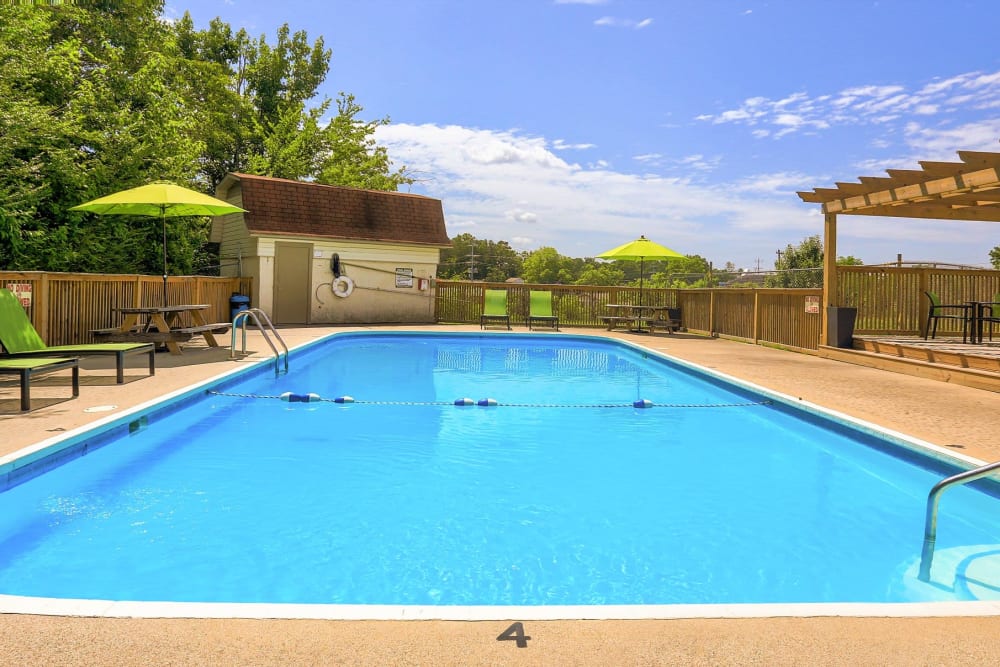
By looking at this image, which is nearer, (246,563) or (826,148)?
(246,563)

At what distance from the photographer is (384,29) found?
14.9m

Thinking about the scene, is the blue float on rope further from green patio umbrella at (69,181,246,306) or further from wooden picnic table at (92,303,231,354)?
green patio umbrella at (69,181,246,306)

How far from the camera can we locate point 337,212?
18047 millimetres

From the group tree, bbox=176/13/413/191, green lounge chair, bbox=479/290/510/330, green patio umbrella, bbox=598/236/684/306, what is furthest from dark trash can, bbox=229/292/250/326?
tree, bbox=176/13/413/191

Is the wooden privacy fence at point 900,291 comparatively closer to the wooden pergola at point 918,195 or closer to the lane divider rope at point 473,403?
the wooden pergola at point 918,195

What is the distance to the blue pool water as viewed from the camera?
322cm

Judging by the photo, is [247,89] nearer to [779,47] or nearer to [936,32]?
[779,47]

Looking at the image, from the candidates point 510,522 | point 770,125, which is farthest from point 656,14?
point 510,522

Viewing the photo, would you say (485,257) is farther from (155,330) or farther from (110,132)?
(155,330)

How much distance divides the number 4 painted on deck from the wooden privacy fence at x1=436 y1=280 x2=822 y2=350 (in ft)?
36.6

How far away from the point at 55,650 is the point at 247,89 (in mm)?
30742

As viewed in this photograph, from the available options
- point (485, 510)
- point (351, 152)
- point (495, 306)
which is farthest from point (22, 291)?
point (351, 152)

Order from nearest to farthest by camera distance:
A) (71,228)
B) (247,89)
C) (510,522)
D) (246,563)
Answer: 1. (246,563)
2. (510,522)
3. (71,228)
4. (247,89)

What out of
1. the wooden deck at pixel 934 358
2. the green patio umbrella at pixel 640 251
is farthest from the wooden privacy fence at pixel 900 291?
the green patio umbrella at pixel 640 251
